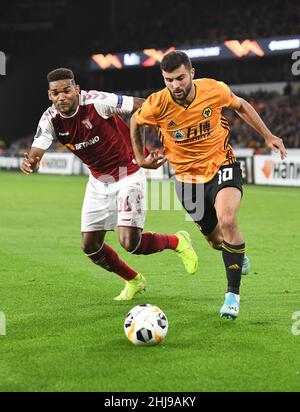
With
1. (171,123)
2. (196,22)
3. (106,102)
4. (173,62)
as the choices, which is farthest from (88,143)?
(196,22)

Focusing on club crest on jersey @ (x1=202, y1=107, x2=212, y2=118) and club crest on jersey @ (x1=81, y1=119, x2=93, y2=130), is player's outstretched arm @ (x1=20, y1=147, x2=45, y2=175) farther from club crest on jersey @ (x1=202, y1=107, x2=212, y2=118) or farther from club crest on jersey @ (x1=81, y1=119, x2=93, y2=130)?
club crest on jersey @ (x1=202, y1=107, x2=212, y2=118)

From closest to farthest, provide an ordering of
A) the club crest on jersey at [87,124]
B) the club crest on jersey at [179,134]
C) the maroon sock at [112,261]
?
the club crest on jersey at [179,134]
the club crest on jersey at [87,124]
the maroon sock at [112,261]

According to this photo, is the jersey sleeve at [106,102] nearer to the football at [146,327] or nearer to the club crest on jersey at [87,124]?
the club crest on jersey at [87,124]

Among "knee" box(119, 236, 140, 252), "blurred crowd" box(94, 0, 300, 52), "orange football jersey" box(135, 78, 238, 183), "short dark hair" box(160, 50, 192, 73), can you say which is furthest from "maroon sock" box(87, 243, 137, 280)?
"blurred crowd" box(94, 0, 300, 52)

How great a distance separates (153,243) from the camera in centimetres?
781

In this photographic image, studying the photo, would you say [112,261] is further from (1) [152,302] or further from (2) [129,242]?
(1) [152,302]

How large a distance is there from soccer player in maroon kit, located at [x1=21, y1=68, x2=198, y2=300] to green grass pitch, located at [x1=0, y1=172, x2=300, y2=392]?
50cm

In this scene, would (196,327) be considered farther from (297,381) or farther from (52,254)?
(52,254)

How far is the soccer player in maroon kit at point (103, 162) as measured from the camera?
7.41 m

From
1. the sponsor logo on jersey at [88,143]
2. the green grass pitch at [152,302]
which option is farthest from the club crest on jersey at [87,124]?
the green grass pitch at [152,302]

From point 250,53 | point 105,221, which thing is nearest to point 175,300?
point 105,221

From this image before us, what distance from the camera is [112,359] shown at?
17.3 ft

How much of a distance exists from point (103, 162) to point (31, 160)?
0.78 m
